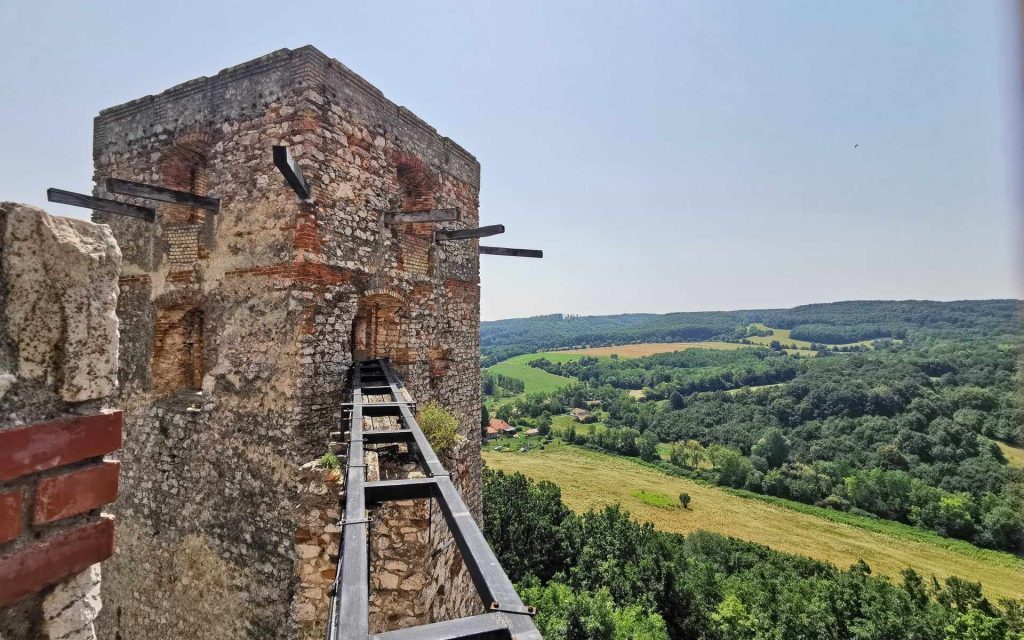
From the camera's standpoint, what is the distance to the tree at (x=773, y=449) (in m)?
71.2

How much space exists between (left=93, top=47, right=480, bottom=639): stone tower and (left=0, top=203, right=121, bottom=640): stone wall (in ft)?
13.5

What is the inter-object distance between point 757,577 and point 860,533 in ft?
109

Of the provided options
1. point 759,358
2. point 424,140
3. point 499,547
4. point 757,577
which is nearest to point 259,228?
point 424,140

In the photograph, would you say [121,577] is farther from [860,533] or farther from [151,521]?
[860,533]

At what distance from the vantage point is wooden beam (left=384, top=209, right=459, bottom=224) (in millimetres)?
6109

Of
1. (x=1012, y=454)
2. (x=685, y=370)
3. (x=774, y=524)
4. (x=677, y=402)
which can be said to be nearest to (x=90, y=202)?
(x=774, y=524)

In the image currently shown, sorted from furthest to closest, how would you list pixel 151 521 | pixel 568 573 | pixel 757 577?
pixel 757 577
pixel 568 573
pixel 151 521

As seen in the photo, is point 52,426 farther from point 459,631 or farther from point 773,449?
point 773,449

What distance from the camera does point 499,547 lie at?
2348 cm

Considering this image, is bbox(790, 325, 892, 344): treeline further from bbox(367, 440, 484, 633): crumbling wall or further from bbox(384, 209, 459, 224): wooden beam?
bbox(367, 440, 484, 633): crumbling wall

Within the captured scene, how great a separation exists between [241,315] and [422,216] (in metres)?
2.67

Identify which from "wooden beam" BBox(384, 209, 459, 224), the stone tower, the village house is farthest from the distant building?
"wooden beam" BBox(384, 209, 459, 224)

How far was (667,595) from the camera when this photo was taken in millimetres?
21422

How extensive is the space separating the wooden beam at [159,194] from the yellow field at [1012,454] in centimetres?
7761
